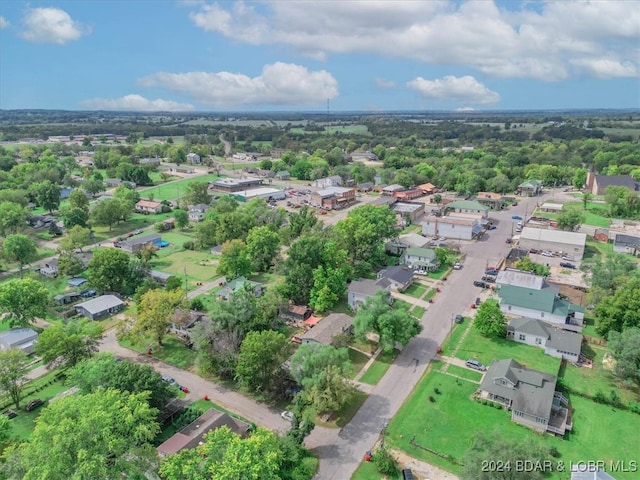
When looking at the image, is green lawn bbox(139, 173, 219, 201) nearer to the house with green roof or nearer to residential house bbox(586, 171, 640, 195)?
the house with green roof

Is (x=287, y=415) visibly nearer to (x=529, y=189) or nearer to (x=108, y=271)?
(x=108, y=271)

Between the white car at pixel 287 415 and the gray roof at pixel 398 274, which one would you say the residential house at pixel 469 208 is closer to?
the gray roof at pixel 398 274

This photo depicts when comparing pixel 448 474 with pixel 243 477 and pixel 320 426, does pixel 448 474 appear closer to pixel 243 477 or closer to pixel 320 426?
pixel 320 426

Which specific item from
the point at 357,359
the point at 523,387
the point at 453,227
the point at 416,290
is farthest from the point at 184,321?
the point at 453,227

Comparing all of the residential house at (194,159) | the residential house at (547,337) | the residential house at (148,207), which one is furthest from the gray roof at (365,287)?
the residential house at (194,159)

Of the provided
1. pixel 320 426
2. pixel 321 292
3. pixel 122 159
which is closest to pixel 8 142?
pixel 122 159

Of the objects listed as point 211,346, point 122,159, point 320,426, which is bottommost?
point 320,426

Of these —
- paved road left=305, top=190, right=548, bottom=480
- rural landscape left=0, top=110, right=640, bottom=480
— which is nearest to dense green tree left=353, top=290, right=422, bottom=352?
rural landscape left=0, top=110, right=640, bottom=480
